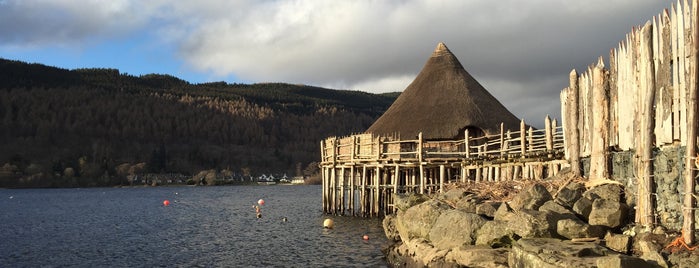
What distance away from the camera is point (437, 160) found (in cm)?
3203

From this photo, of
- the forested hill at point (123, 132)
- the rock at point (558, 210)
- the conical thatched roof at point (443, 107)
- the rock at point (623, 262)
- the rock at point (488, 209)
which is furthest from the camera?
the forested hill at point (123, 132)

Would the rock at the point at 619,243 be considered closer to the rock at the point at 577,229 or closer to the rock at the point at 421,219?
the rock at the point at 577,229

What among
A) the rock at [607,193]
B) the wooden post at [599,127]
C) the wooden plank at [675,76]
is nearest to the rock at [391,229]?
the wooden post at [599,127]

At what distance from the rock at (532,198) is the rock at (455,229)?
106 cm

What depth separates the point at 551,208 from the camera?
16078mm

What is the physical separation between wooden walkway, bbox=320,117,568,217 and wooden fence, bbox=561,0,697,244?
151 inches

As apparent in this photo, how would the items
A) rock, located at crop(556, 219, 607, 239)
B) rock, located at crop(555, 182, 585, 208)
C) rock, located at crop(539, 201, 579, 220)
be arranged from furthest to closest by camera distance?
1. rock, located at crop(555, 182, 585, 208)
2. rock, located at crop(539, 201, 579, 220)
3. rock, located at crop(556, 219, 607, 239)

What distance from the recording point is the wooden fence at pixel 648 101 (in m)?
12.9

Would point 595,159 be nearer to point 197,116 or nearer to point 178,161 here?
point 178,161

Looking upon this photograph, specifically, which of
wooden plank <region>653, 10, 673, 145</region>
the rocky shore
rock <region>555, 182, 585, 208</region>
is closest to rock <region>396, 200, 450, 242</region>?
the rocky shore

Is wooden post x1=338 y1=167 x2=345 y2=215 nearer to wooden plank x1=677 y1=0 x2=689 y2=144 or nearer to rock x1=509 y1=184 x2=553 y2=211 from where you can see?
rock x1=509 y1=184 x2=553 y2=211

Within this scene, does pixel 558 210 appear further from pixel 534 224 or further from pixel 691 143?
pixel 691 143

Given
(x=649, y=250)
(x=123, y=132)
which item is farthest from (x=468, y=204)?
(x=123, y=132)

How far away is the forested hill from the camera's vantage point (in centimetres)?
14262
